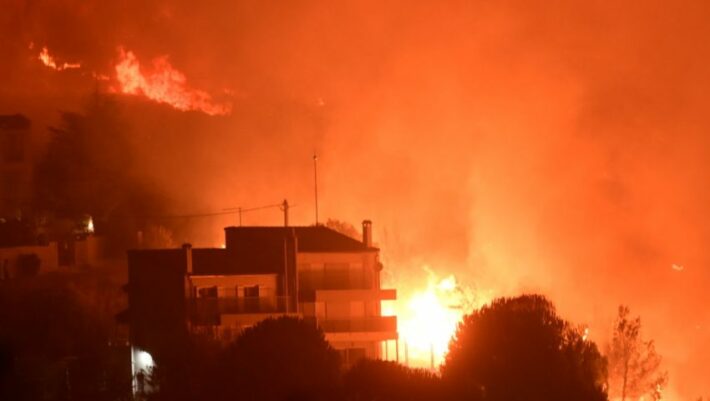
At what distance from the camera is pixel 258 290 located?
Answer: 46.8 metres

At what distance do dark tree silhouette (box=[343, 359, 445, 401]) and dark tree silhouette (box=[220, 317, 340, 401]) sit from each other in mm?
757

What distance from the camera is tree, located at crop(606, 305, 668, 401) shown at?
61875 millimetres

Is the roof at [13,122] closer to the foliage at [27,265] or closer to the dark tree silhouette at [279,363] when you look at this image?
the foliage at [27,265]

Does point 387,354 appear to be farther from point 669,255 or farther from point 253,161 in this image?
point 669,255

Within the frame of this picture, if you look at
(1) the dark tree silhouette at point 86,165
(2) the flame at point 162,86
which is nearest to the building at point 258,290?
(1) the dark tree silhouette at point 86,165

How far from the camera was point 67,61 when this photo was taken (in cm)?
7700

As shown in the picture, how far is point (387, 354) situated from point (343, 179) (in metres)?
25.0

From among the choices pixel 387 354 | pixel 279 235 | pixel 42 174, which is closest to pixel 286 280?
pixel 279 235

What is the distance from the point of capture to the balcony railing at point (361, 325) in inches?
1884

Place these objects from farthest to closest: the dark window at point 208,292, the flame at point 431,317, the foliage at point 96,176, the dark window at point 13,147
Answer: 1. the dark window at point 13,147
2. the foliage at point 96,176
3. the flame at point 431,317
4. the dark window at point 208,292

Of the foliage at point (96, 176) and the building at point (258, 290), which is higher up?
the foliage at point (96, 176)

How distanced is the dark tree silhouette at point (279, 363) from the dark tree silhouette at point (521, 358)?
3.93m

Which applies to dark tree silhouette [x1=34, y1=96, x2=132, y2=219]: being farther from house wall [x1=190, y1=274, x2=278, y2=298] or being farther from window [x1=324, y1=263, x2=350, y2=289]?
house wall [x1=190, y1=274, x2=278, y2=298]

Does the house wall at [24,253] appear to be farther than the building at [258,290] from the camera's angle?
Yes
